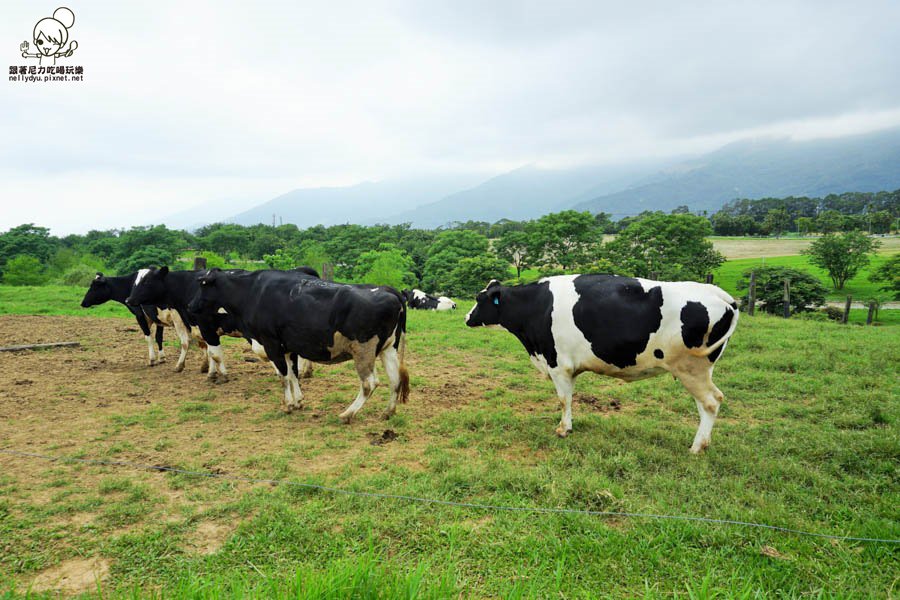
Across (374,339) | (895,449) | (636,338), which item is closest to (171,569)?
(374,339)

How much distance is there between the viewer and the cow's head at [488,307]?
682 centimetres

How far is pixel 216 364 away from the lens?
27.2ft

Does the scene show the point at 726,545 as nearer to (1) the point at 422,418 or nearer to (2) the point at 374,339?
(1) the point at 422,418

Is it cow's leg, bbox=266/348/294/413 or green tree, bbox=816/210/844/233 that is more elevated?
green tree, bbox=816/210/844/233

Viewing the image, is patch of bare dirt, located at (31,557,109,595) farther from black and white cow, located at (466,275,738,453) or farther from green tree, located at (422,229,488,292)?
green tree, located at (422,229,488,292)

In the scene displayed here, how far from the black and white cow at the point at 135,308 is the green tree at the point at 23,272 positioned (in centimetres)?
4617

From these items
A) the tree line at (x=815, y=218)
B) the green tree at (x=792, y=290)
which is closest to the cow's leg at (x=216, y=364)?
the green tree at (x=792, y=290)

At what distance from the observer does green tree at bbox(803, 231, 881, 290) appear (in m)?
47.7

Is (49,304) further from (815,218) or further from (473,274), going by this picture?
(815,218)

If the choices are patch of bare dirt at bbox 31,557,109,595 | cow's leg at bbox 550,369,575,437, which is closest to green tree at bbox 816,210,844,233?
cow's leg at bbox 550,369,575,437

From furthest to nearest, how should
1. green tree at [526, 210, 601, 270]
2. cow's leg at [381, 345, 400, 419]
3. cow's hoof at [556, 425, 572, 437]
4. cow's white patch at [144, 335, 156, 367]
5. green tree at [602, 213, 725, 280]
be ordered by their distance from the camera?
green tree at [526, 210, 601, 270] → green tree at [602, 213, 725, 280] → cow's white patch at [144, 335, 156, 367] → cow's leg at [381, 345, 400, 419] → cow's hoof at [556, 425, 572, 437]

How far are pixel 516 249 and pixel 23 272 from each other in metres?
54.4

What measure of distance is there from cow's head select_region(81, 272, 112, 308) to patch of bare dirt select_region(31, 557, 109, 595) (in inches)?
343

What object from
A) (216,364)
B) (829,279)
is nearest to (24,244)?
(216,364)
